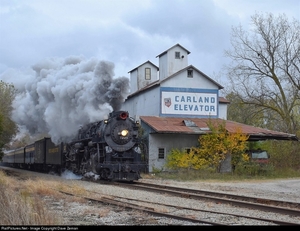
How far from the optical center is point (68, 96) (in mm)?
24625

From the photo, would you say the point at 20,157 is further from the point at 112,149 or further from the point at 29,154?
the point at 112,149

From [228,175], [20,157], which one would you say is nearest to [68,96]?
[228,175]

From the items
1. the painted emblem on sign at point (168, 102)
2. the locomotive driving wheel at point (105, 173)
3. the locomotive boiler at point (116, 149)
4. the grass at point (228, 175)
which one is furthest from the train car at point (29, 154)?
the locomotive driving wheel at point (105, 173)

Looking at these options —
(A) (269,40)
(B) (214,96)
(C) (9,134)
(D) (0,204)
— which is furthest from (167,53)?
(D) (0,204)

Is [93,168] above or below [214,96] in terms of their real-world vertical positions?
below

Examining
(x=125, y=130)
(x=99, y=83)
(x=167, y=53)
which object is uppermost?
(x=167, y=53)

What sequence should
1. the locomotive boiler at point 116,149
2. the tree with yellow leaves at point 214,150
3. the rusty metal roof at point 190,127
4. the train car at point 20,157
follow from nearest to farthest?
the locomotive boiler at point 116,149 < the tree with yellow leaves at point 214,150 < the rusty metal roof at point 190,127 < the train car at point 20,157

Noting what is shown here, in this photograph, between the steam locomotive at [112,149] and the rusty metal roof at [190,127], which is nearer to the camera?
the steam locomotive at [112,149]

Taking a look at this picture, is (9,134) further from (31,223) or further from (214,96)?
(31,223)

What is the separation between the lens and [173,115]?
34500mm

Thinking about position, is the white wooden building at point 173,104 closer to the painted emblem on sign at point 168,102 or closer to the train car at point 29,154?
the painted emblem on sign at point 168,102

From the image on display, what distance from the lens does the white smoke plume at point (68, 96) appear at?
2310 centimetres

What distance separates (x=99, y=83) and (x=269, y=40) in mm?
22259

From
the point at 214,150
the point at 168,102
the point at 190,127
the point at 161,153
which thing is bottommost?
the point at 161,153
